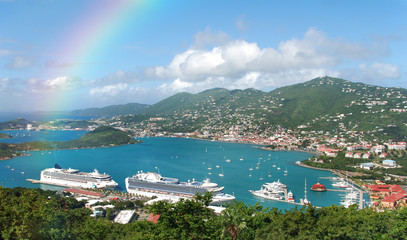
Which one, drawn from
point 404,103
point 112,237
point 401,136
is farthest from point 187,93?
point 112,237

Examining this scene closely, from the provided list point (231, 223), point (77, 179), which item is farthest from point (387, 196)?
point (77, 179)

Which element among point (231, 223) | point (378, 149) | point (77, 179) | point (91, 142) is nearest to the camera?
point (231, 223)

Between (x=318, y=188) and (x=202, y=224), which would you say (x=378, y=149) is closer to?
(x=318, y=188)

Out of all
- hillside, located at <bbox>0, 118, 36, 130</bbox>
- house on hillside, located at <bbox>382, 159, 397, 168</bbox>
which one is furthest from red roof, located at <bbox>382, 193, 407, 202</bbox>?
hillside, located at <bbox>0, 118, 36, 130</bbox>

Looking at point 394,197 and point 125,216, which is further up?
point 125,216

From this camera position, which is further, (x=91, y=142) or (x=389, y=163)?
(x=91, y=142)

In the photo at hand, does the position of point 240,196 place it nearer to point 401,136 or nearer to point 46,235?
point 46,235

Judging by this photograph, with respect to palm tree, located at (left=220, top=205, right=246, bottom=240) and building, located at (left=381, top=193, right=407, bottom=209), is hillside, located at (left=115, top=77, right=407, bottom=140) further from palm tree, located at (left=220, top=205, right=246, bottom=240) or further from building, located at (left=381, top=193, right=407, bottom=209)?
palm tree, located at (left=220, top=205, right=246, bottom=240)

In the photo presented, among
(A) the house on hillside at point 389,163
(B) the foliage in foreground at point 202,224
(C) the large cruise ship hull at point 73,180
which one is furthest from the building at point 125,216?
(A) the house on hillside at point 389,163

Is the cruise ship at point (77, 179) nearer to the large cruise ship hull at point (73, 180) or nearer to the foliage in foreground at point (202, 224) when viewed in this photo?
the large cruise ship hull at point (73, 180)
